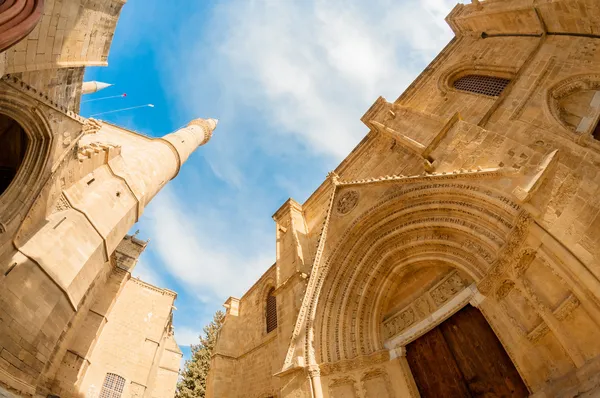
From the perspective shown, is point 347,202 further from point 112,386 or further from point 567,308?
point 112,386

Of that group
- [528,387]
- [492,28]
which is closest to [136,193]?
[528,387]

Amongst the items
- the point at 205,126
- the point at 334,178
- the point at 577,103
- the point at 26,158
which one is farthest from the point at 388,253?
the point at 205,126

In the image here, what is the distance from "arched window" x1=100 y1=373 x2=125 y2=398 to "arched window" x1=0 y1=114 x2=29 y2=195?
10974 millimetres

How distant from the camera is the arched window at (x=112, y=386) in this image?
14781 millimetres

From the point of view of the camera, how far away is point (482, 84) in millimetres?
9023

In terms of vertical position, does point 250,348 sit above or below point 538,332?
above

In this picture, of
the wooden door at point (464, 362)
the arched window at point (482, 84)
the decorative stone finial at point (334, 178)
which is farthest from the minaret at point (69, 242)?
the arched window at point (482, 84)

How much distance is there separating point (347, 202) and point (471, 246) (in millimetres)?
3434

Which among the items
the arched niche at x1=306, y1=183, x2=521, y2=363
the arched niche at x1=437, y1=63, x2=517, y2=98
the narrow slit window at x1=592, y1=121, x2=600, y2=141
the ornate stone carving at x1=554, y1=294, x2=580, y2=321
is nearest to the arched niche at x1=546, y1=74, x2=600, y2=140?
the narrow slit window at x1=592, y1=121, x2=600, y2=141

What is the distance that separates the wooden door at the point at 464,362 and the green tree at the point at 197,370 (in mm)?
13392

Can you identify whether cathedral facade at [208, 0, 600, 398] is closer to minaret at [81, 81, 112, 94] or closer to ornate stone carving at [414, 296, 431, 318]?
ornate stone carving at [414, 296, 431, 318]

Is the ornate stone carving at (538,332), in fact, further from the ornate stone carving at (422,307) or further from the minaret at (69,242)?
the minaret at (69,242)

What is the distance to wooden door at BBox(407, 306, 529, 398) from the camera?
5156 mm

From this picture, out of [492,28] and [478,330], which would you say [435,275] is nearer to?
[478,330]
